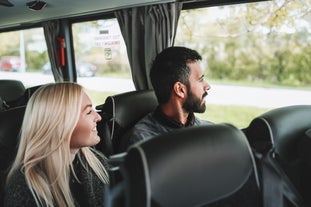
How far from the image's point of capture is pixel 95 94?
419 centimetres

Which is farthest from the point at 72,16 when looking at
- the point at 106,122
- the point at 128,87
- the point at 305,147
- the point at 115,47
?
the point at 305,147

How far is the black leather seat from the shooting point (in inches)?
49.8

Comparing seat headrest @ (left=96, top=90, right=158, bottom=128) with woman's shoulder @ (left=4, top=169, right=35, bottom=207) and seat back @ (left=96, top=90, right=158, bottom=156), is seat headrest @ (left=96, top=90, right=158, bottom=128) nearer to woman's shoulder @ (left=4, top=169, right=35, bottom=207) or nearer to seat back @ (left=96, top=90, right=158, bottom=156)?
seat back @ (left=96, top=90, right=158, bottom=156)

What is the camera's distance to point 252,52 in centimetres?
273

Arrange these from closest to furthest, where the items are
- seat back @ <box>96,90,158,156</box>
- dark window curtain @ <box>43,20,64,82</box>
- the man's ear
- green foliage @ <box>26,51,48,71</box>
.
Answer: the man's ear < seat back @ <box>96,90,158,156</box> < dark window curtain @ <box>43,20,64,82</box> < green foliage @ <box>26,51,48,71</box>

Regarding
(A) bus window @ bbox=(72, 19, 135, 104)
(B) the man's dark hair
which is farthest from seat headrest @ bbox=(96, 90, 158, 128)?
(A) bus window @ bbox=(72, 19, 135, 104)

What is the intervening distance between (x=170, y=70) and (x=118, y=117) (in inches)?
20.4

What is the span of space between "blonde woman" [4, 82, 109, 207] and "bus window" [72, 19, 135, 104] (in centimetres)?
226

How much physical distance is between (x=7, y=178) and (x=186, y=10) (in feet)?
7.49

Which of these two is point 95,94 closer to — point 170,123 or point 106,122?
point 106,122

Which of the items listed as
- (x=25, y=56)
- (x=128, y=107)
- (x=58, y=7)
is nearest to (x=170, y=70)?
(x=128, y=107)

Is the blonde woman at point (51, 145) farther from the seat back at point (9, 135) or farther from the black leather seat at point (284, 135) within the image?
the black leather seat at point (284, 135)

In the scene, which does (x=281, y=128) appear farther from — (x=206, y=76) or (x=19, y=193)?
(x=206, y=76)

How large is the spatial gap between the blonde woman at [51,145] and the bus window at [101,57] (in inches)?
89.0
